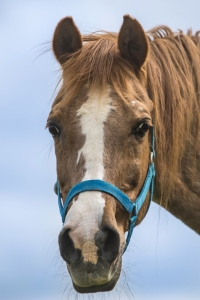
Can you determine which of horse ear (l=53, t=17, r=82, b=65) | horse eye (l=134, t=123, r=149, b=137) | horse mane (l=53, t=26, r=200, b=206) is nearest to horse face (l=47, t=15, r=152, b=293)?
horse eye (l=134, t=123, r=149, b=137)

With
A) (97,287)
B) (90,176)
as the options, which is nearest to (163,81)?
(90,176)

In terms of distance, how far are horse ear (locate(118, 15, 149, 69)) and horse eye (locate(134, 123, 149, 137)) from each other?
849 millimetres

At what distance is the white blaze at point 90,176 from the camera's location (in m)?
2.96

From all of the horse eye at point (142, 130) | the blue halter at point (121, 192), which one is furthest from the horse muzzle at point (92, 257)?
the horse eye at point (142, 130)

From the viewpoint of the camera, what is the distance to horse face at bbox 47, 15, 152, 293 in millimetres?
2992

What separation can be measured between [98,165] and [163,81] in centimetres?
180

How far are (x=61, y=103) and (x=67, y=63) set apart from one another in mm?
686

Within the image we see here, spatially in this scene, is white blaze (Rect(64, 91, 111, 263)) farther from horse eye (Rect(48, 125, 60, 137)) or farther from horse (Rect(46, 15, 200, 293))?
horse eye (Rect(48, 125, 60, 137))

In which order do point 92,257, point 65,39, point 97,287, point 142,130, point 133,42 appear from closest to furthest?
point 92,257 < point 97,287 < point 142,130 < point 133,42 < point 65,39

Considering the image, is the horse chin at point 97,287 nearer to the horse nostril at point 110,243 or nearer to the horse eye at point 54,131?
the horse nostril at point 110,243

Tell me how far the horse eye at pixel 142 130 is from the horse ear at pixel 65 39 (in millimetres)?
1415

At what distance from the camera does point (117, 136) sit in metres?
3.56

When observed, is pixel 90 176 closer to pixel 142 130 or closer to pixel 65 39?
pixel 142 130

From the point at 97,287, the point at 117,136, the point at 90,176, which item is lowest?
the point at 97,287
